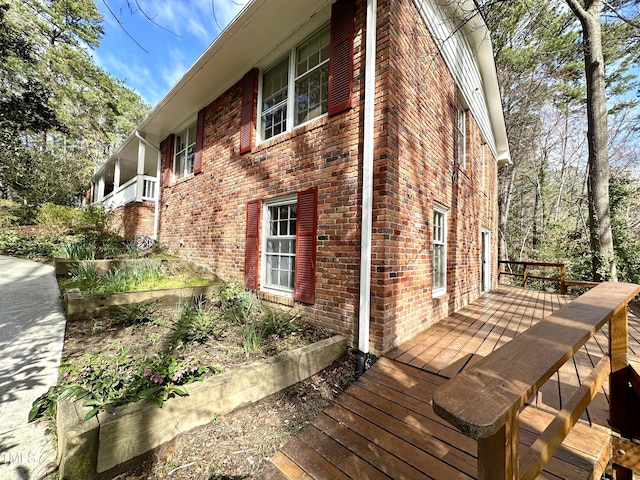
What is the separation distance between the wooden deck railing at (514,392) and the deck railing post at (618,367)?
51 centimetres

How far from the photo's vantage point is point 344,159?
11.5 ft

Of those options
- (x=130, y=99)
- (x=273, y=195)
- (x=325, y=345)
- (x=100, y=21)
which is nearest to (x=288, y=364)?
(x=325, y=345)

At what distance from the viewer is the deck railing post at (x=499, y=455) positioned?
77cm

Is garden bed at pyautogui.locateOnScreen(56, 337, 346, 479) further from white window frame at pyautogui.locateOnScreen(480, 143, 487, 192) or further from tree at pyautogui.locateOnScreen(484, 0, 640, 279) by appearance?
tree at pyautogui.locateOnScreen(484, 0, 640, 279)

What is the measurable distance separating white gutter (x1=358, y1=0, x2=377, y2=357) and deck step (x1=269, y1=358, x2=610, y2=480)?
0.82 m

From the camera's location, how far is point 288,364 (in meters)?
2.66

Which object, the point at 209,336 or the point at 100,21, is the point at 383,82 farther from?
the point at 100,21

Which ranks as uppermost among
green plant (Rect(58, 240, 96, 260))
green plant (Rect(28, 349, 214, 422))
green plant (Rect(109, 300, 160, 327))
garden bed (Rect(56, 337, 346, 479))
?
green plant (Rect(58, 240, 96, 260))

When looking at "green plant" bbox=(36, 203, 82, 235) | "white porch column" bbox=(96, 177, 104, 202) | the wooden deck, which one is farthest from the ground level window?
"white porch column" bbox=(96, 177, 104, 202)

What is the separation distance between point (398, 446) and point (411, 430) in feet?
0.63

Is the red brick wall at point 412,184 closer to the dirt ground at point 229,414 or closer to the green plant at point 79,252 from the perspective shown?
the dirt ground at point 229,414

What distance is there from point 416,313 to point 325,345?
58.0 inches

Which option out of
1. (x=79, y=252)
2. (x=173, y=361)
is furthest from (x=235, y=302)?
(x=79, y=252)

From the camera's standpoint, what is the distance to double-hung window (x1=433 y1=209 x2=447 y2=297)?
4668mm
